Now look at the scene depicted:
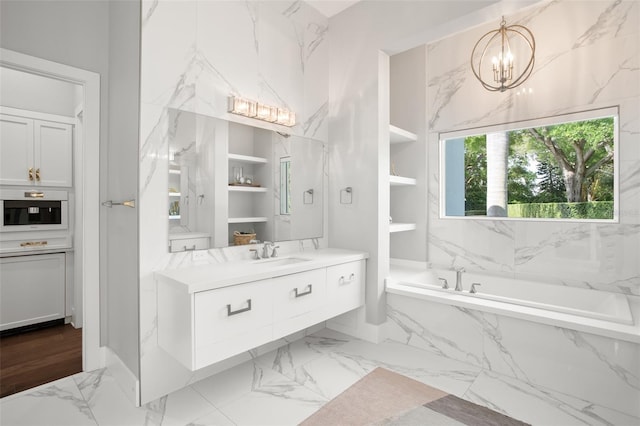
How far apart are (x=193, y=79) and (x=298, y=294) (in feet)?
5.33

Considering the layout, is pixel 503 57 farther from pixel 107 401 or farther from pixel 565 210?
pixel 107 401

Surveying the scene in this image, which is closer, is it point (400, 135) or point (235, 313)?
point (235, 313)

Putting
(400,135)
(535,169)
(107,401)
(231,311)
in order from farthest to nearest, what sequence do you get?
(400,135) → (535,169) → (107,401) → (231,311)

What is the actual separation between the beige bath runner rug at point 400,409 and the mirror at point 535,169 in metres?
1.88

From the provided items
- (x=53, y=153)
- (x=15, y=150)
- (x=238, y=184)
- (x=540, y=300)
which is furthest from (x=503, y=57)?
(x=15, y=150)

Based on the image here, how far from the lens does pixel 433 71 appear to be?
357cm

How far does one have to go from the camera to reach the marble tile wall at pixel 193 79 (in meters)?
2.01

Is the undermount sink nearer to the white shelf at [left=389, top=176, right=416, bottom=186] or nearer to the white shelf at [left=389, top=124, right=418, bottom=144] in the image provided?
the white shelf at [left=389, top=176, right=416, bottom=186]

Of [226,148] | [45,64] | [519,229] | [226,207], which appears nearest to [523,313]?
[519,229]

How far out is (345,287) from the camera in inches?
107

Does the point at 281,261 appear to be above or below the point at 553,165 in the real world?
below

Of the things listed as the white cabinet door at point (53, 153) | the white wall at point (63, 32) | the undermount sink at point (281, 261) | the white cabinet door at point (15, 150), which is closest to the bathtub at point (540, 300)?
the undermount sink at point (281, 261)

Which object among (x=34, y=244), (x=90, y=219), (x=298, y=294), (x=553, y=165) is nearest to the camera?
(x=298, y=294)

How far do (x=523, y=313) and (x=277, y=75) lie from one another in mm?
2567
